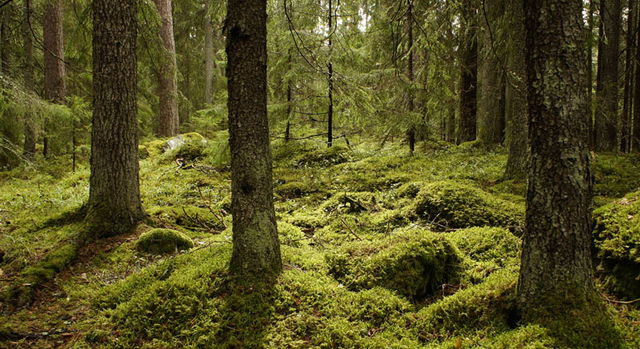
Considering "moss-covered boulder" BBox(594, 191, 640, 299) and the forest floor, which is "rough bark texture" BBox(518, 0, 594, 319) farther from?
"moss-covered boulder" BBox(594, 191, 640, 299)

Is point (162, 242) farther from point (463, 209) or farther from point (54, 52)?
point (54, 52)

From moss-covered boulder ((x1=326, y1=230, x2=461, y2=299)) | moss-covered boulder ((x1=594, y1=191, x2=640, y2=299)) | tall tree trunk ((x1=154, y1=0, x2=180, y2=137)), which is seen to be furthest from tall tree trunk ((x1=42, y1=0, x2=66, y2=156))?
moss-covered boulder ((x1=594, y1=191, x2=640, y2=299))

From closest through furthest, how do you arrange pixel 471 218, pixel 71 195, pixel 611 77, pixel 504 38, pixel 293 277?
pixel 293 277
pixel 471 218
pixel 504 38
pixel 71 195
pixel 611 77

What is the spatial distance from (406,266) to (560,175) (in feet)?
5.58

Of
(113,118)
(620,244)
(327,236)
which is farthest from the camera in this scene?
(327,236)

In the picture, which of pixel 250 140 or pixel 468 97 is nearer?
pixel 250 140

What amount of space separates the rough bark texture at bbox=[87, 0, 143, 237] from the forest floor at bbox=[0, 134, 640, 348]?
392mm

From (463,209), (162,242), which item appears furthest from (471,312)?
(162,242)

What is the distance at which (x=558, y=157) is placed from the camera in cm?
235

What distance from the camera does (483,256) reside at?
387 centimetres

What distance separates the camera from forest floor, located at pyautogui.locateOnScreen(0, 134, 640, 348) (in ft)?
9.30

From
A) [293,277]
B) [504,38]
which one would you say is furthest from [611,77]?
[293,277]

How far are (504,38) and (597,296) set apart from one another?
5409 millimetres

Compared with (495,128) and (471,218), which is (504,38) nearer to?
(471,218)
